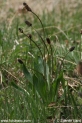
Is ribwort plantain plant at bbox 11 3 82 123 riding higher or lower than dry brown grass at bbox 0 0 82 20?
lower

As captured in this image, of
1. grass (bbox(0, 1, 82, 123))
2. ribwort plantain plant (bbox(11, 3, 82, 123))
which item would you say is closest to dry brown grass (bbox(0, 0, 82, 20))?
grass (bbox(0, 1, 82, 123))

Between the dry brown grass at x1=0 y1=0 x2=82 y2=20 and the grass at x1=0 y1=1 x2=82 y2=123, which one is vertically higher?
the dry brown grass at x1=0 y1=0 x2=82 y2=20

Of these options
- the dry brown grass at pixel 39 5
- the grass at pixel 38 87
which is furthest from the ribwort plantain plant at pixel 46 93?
the dry brown grass at pixel 39 5

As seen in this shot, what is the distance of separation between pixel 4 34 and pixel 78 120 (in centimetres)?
195

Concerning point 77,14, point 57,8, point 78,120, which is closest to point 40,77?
point 78,120

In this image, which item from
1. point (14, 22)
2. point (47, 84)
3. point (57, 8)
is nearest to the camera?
point (47, 84)

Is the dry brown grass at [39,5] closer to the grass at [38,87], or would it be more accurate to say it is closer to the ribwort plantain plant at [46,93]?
the grass at [38,87]

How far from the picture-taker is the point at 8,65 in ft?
11.9

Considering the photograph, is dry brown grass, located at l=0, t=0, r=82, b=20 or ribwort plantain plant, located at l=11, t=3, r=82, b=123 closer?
ribwort plantain plant, located at l=11, t=3, r=82, b=123

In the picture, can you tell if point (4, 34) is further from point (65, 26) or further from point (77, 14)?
point (77, 14)

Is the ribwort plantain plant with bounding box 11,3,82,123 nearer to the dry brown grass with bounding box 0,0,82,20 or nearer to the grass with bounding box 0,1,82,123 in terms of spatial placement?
the grass with bounding box 0,1,82,123

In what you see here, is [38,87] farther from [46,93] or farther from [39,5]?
[39,5]

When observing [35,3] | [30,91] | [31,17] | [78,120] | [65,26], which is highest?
[35,3]

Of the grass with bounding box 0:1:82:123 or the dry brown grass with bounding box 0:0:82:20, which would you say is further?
the dry brown grass with bounding box 0:0:82:20
